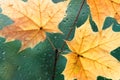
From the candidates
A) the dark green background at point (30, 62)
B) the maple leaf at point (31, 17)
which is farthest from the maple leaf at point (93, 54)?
the dark green background at point (30, 62)

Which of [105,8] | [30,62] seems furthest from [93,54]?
[30,62]

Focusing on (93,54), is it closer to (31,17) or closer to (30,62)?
(31,17)

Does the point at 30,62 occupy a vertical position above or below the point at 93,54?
below

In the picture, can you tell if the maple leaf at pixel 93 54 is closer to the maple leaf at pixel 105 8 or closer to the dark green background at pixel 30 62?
the maple leaf at pixel 105 8

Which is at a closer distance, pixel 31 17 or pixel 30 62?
pixel 31 17

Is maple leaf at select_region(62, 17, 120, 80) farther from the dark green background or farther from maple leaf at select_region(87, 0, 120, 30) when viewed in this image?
the dark green background

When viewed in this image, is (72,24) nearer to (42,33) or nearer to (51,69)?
(51,69)
